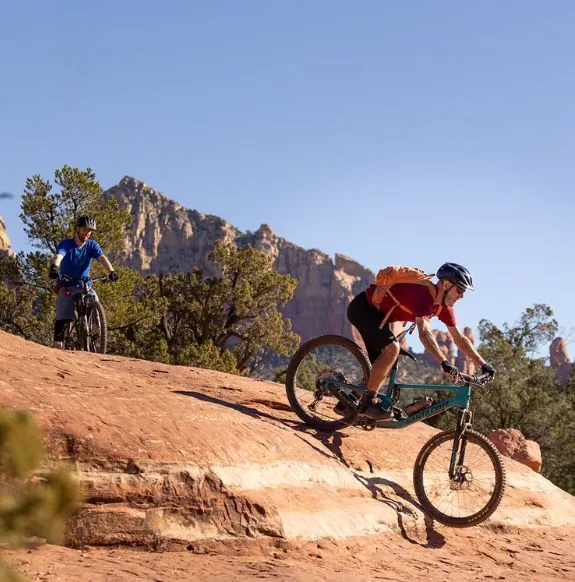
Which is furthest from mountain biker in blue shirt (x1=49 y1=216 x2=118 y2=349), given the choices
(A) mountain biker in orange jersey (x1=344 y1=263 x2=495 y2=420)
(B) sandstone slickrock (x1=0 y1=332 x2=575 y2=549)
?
(A) mountain biker in orange jersey (x1=344 y1=263 x2=495 y2=420)

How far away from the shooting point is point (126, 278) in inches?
1024

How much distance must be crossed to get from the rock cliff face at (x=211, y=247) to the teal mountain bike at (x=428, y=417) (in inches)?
4861

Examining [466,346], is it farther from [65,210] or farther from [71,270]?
[65,210]

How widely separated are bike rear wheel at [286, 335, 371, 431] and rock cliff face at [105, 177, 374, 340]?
123 metres

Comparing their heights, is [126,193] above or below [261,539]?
above

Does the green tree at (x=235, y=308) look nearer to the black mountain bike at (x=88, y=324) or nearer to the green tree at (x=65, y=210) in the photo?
the green tree at (x=65, y=210)

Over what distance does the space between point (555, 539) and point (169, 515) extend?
5.03m

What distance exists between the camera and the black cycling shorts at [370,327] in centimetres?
780

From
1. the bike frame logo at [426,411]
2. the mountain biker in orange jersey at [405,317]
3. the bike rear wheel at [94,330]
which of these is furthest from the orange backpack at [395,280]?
the bike rear wheel at [94,330]

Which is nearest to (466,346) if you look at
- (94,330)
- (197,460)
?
(197,460)

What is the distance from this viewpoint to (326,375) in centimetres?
828

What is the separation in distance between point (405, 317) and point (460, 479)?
5.93ft

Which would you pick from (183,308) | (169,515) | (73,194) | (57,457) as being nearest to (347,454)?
(169,515)

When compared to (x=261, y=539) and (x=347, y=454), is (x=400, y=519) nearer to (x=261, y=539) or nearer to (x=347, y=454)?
(x=347, y=454)
